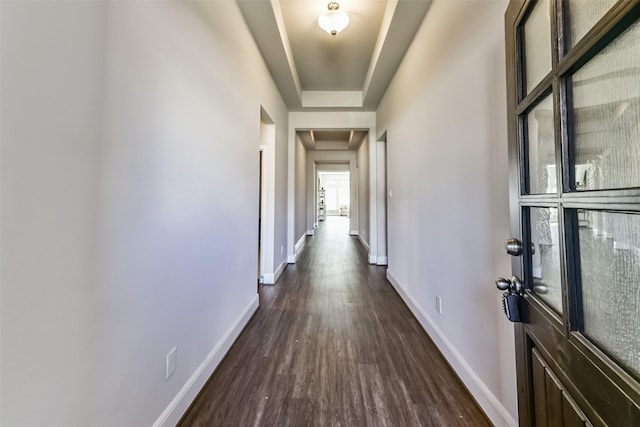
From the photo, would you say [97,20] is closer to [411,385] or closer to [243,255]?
[243,255]

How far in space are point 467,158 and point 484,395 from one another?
1.30 m

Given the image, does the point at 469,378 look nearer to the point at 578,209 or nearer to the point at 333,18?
the point at 578,209

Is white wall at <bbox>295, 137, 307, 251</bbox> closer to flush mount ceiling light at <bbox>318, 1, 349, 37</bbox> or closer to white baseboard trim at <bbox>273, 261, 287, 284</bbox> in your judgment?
white baseboard trim at <bbox>273, 261, 287, 284</bbox>

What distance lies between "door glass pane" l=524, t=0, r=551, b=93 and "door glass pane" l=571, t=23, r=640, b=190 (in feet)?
0.64

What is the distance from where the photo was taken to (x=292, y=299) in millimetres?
3004

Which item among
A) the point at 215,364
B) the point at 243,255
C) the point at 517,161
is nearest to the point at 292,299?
the point at 243,255

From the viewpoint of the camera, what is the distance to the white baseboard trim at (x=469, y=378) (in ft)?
4.08

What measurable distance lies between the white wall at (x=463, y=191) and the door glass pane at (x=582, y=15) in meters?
0.69

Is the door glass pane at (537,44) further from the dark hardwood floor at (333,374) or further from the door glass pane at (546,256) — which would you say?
the dark hardwood floor at (333,374)

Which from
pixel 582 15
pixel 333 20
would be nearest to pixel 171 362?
pixel 582 15

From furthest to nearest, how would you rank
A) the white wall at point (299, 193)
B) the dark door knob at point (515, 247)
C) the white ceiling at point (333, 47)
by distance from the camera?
the white wall at point (299, 193) → the white ceiling at point (333, 47) → the dark door knob at point (515, 247)

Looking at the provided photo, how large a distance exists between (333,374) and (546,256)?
1.43 metres

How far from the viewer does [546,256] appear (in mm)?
751

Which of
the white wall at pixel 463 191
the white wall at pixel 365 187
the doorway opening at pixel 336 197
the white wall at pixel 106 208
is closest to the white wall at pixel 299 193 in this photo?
the white wall at pixel 365 187
